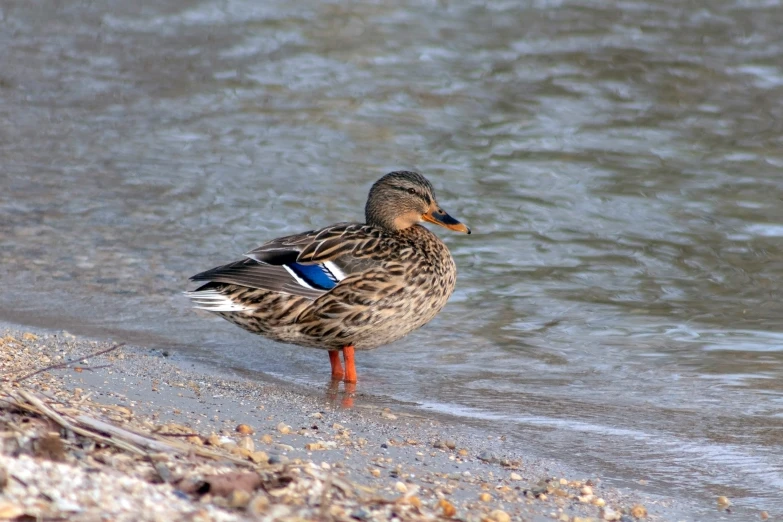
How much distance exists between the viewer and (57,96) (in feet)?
43.6

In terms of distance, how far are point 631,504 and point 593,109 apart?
342 inches

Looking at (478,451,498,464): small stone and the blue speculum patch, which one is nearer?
(478,451,498,464): small stone

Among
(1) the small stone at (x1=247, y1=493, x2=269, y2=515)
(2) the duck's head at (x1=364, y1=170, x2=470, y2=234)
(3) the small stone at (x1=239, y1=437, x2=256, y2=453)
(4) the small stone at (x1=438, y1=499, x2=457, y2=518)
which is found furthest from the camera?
Answer: (2) the duck's head at (x1=364, y1=170, x2=470, y2=234)

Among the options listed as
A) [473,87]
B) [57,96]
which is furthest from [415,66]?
[57,96]

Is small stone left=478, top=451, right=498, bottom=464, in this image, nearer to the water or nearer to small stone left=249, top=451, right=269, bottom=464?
the water

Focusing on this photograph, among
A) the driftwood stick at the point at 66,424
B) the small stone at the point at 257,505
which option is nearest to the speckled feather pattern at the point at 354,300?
the driftwood stick at the point at 66,424

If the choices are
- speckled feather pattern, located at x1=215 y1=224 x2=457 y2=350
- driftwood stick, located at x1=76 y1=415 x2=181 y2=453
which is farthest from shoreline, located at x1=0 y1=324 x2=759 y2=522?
speckled feather pattern, located at x1=215 y1=224 x2=457 y2=350

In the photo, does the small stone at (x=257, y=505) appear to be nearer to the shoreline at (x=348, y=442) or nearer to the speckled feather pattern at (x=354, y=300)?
the shoreline at (x=348, y=442)

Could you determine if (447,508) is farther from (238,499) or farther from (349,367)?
(349,367)

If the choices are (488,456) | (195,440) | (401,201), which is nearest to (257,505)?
(195,440)

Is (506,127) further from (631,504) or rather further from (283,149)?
(631,504)

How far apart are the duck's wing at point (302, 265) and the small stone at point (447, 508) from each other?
2.70 metres

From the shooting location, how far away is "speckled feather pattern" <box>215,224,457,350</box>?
6504mm

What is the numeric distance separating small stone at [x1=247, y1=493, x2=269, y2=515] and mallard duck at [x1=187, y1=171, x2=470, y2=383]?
308 cm
